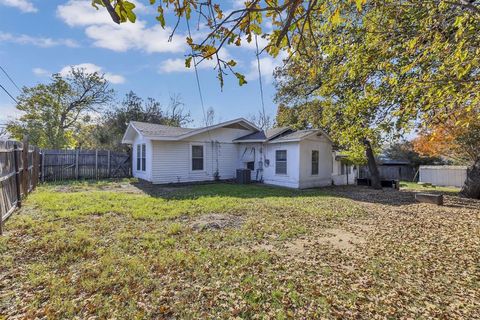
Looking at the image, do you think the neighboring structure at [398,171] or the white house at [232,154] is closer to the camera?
the white house at [232,154]

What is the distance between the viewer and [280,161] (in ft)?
43.7

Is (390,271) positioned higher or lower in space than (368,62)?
lower

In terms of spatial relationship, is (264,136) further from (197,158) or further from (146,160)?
(146,160)

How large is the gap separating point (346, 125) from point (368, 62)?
191 inches

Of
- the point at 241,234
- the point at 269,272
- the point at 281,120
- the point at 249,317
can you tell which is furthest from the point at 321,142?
the point at 249,317

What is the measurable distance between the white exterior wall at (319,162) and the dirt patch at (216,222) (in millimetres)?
6998

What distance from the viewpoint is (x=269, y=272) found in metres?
3.56

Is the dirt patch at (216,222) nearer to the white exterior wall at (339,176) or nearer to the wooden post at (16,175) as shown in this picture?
the wooden post at (16,175)

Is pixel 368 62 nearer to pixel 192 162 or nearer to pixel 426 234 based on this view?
pixel 426 234

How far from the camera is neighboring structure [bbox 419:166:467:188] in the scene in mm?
19094

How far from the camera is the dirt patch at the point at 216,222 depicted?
554cm

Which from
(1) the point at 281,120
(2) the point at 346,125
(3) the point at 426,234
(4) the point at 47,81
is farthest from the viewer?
(4) the point at 47,81

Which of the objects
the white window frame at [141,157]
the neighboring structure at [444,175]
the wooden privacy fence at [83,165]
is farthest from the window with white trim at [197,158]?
the neighboring structure at [444,175]

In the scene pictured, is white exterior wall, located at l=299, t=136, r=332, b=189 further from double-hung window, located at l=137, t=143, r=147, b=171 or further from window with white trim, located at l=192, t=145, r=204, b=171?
double-hung window, located at l=137, t=143, r=147, b=171
